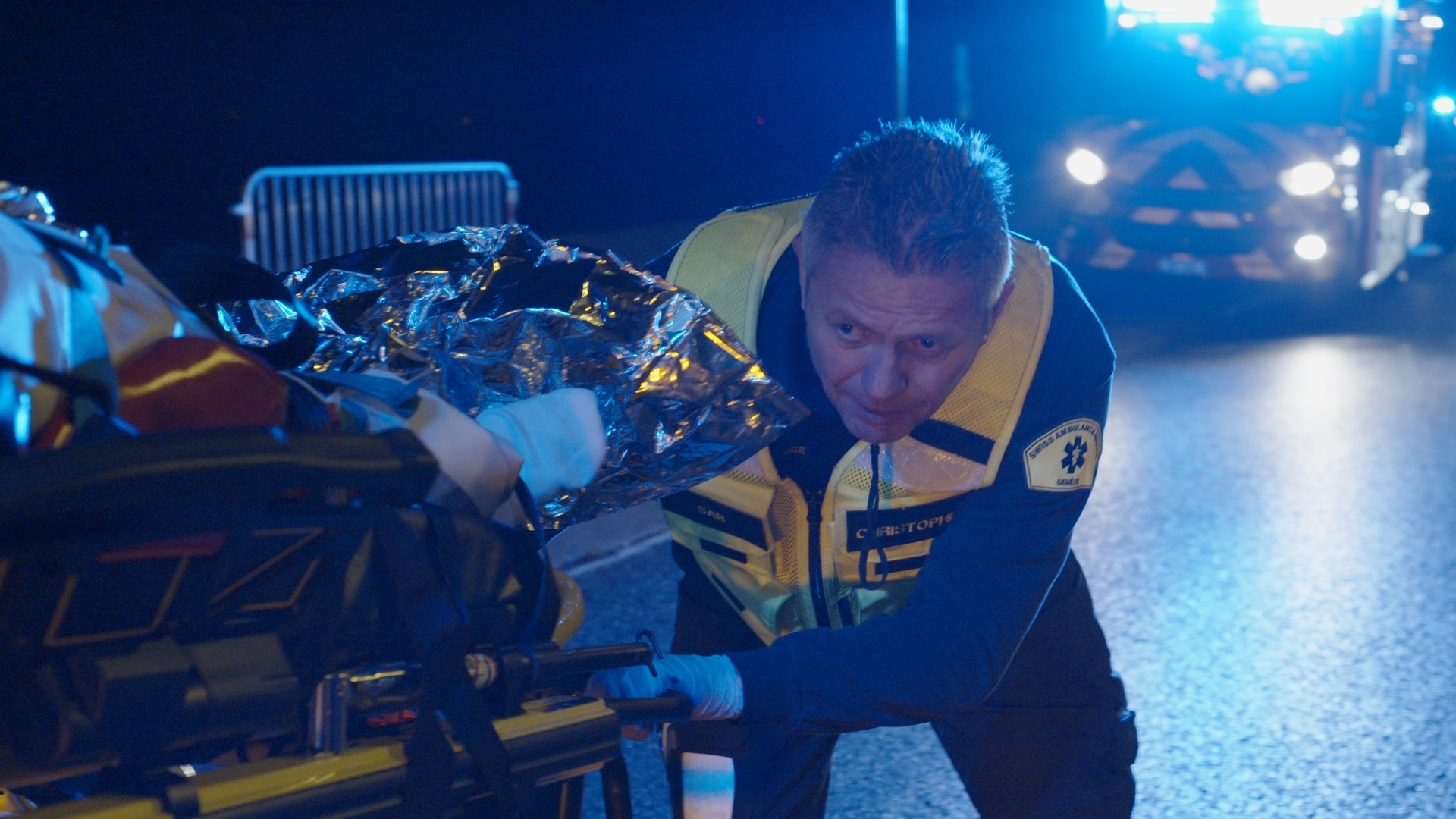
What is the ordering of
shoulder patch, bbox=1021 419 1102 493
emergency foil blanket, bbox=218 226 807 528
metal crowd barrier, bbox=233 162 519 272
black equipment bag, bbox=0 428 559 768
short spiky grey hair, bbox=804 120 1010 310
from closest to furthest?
1. black equipment bag, bbox=0 428 559 768
2. emergency foil blanket, bbox=218 226 807 528
3. short spiky grey hair, bbox=804 120 1010 310
4. shoulder patch, bbox=1021 419 1102 493
5. metal crowd barrier, bbox=233 162 519 272

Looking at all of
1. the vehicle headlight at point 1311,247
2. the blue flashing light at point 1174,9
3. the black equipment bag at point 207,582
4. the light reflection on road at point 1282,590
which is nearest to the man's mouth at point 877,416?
the black equipment bag at point 207,582

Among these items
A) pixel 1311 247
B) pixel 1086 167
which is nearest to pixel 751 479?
pixel 1086 167

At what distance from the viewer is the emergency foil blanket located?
2.00 metres

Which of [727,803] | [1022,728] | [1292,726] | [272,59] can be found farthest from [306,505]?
[272,59]

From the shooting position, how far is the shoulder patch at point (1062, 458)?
227 cm

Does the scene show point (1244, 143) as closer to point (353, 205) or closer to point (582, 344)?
point (353, 205)

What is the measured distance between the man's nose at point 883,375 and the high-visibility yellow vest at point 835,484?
128 millimetres

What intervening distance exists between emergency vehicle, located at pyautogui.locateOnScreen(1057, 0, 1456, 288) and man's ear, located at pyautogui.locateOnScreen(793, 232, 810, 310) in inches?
322

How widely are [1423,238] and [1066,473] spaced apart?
14235 millimetres

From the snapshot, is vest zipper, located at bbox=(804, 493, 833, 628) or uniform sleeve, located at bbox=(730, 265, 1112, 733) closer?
uniform sleeve, located at bbox=(730, 265, 1112, 733)

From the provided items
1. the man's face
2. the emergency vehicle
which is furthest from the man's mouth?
the emergency vehicle

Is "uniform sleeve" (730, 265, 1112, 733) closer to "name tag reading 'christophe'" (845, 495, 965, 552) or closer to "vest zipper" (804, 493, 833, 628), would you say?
"name tag reading 'christophe'" (845, 495, 965, 552)

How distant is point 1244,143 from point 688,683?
923 centimetres

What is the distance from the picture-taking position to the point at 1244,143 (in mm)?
10031
